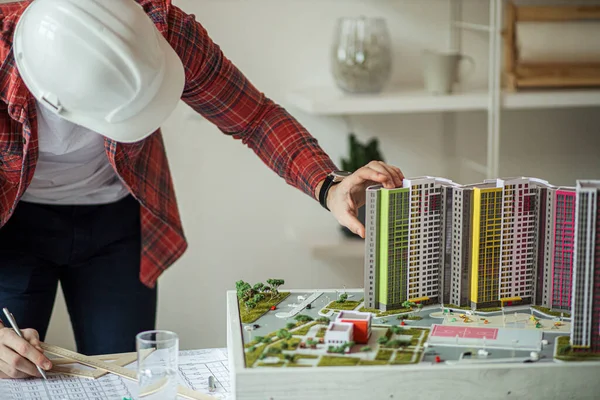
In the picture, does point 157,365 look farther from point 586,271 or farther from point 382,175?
point 586,271

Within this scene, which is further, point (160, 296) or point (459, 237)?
point (160, 296)

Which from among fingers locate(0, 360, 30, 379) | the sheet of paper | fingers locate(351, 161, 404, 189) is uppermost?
fingers locate(351, 161, 404, 189)

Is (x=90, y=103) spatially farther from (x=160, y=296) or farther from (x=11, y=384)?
(x=160, y=296)

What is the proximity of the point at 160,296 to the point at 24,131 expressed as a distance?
132 centimetres

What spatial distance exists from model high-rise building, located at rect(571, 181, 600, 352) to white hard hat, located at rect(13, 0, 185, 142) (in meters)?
0.65

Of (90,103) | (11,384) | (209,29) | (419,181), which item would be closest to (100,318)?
(11,384)

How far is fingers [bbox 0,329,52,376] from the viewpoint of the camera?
1.19 meters

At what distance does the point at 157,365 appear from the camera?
109 cm

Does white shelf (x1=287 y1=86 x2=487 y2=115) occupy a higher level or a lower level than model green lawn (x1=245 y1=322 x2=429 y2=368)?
higher

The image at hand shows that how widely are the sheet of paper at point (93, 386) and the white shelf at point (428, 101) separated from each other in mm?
1033

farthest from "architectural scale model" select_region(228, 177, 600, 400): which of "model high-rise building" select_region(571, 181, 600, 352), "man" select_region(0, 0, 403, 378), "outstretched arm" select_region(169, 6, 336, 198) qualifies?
"outstretched arm" select_region(169, 6, 336, 198)

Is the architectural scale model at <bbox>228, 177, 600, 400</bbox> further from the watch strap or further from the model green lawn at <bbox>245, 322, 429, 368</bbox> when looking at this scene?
the watch strap

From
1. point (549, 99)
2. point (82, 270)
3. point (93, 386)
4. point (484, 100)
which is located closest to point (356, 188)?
point (93, 386)

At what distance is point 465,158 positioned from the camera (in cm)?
254
